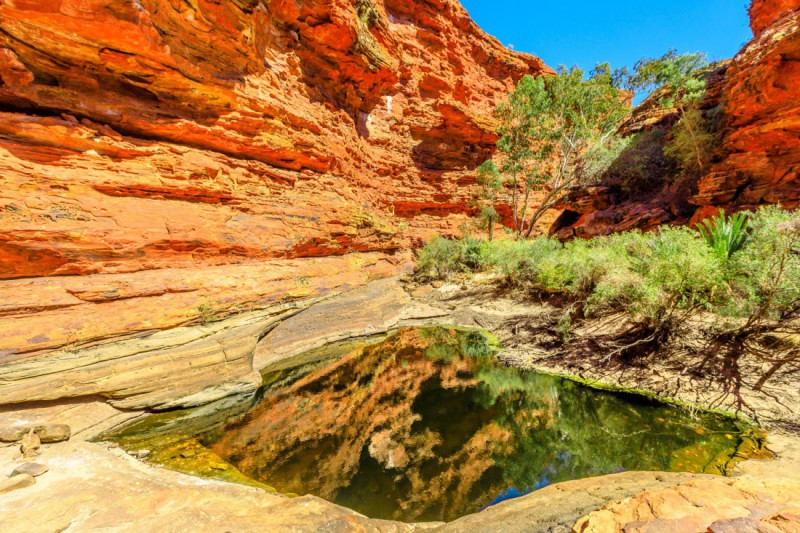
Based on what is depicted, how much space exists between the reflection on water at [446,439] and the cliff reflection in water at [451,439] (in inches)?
0.8

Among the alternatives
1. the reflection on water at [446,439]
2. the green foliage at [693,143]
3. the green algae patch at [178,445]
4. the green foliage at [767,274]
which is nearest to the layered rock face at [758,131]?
the green foliage at [693,143]

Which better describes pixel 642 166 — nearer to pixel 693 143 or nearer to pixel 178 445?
pixel 693 143

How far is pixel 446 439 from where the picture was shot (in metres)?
5.70

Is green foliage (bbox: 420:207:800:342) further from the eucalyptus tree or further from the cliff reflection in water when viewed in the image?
the eucalyptus tree

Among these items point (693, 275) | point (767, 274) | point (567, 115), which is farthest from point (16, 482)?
point (567, 115)

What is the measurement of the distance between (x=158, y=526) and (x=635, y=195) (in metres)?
22.4

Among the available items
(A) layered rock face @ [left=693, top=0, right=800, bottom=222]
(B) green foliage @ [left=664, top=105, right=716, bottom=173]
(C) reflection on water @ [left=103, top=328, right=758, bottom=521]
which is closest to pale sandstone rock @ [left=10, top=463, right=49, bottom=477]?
(C) reflection on water @ [left=103, top=328, right=758, bottom=521]

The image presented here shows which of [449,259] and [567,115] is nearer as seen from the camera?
[567,115]

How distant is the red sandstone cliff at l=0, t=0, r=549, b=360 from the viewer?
658cm

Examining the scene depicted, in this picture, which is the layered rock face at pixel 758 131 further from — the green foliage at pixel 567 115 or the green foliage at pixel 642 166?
the green foliage at pixel 567 115

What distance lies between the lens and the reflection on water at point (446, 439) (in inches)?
174

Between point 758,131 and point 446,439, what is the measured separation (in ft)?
53.2

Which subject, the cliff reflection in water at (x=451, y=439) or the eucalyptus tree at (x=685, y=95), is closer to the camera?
the cliff reflection in water at (x=451, y=439)

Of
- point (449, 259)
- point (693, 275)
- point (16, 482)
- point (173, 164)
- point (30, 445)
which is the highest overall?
point (173, 164)
